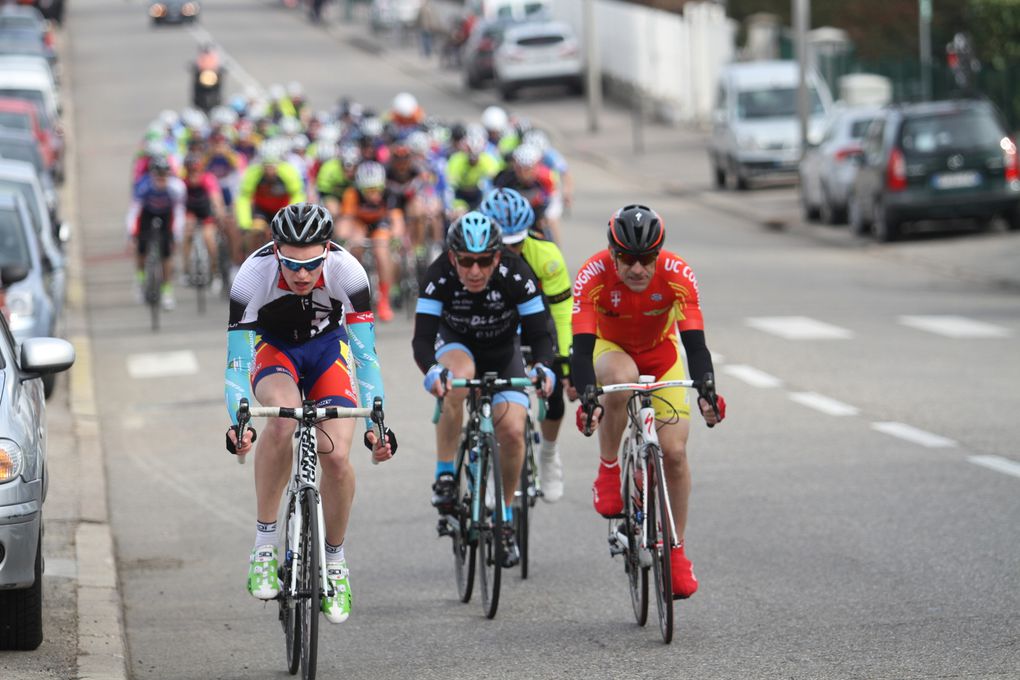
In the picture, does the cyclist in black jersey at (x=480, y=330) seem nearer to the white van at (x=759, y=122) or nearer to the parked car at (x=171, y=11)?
the white van at (x=759, y=122)

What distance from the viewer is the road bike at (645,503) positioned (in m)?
8.73

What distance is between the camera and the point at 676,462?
360 inches

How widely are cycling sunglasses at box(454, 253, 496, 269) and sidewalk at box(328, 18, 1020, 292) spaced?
1623 centimetres

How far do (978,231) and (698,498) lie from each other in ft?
62.2

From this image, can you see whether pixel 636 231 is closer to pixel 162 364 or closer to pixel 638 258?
pixel 638 258

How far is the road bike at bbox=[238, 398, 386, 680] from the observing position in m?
7.93

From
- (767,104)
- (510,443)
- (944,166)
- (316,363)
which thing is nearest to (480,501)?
(510,443)

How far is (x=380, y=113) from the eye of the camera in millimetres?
55250

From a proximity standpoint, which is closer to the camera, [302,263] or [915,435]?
[302,263]

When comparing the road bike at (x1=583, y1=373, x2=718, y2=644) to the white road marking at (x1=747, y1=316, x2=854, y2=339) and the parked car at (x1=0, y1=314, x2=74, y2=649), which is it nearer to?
the parked car at (x1=0, y1=314, x2=74, y2=649)

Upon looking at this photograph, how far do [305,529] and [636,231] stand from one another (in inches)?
74.3

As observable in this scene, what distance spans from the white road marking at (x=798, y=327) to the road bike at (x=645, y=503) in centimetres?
1180

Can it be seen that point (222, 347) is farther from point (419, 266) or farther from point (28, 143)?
point (28, 143)

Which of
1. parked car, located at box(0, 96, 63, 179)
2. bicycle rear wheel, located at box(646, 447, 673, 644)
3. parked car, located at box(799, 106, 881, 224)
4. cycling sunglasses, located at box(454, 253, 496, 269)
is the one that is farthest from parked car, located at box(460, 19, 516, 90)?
bicycle rear wheel, located at box(646, 447, 673, 644)
